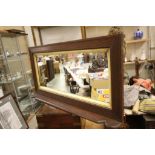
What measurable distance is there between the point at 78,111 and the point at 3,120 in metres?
0.44

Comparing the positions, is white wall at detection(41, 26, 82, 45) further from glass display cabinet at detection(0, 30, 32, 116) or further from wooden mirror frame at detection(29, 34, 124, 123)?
wooden mirror frame at detection(29, 34, 124, 123)

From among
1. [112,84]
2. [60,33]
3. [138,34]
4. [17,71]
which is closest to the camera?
[112,84]

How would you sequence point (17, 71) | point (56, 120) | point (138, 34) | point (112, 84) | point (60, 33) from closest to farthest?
point (112, 84), point (56, 120), point (17, 71), point (60, 33), point (138, 34)

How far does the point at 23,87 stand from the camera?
7.34 ft

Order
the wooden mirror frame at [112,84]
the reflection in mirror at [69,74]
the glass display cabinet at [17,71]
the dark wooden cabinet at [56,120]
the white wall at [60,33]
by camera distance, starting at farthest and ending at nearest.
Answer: the white wall at [60,33] < the glass display cabinet at [17,71] < the dark wooden cabinet at [56,120] < the reflection in mirror at [69,74] < the wooden mirror frame at [112,84]

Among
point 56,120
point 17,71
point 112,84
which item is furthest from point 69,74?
point 17,71

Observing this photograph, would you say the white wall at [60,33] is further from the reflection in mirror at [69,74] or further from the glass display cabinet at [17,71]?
the reflection in mirror at [69,74]

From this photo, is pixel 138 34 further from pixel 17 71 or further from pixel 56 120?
pixel 56 120

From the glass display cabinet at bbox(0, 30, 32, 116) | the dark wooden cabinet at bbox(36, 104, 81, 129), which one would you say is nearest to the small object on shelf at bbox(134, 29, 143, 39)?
the glass display cabinet at bbox(0, 30, 32, 116)

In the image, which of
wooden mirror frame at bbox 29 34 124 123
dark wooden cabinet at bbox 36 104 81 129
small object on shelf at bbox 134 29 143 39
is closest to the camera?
wooden mirror frame at bbox 29 34 124 123

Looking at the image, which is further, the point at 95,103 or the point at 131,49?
the point at 131,49


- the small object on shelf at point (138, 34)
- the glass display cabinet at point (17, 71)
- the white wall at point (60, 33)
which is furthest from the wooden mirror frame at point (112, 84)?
the small object on shelf at point (138, 34)
